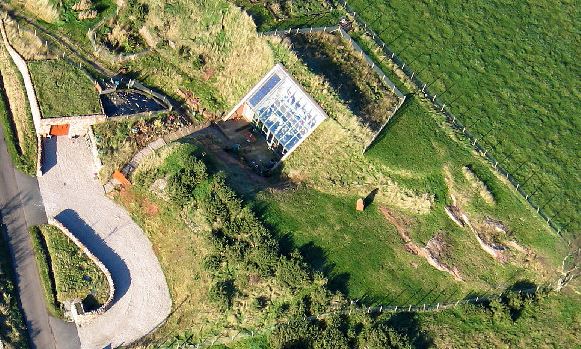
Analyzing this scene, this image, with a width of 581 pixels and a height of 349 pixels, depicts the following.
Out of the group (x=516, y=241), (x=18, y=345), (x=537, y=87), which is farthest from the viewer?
(x=537, y=87)

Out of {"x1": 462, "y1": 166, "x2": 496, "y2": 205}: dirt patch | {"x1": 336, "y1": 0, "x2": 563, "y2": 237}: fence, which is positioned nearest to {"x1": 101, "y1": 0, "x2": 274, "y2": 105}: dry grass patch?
{"x1": 336, "y1": 0, "x2": 563, "y2": 237}: fence

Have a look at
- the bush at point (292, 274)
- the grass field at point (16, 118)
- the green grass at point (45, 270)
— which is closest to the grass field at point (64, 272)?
the green grass at point (45, 270)

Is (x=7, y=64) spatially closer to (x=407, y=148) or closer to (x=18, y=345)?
(x=18, y=345)

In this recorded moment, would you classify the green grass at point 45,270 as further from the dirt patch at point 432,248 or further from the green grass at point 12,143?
the dirt patch at point 432,248

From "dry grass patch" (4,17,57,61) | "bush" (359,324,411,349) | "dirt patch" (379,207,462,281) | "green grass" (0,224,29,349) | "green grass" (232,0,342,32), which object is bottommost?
"green grass" (0,224,29,349)

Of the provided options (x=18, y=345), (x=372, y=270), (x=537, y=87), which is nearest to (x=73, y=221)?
(x=18, y=345)

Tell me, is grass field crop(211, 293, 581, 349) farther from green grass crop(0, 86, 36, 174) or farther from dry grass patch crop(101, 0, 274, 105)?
dry grass patch crop(101, 0, 274, 105)
